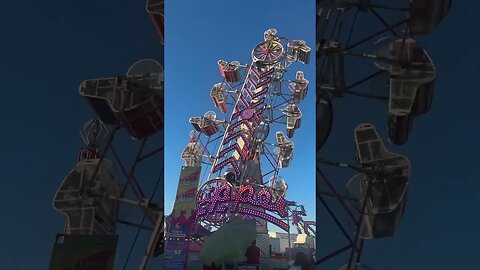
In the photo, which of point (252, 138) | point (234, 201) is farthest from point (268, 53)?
point (234, 201)

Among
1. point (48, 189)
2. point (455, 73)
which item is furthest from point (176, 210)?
point (455, 73)

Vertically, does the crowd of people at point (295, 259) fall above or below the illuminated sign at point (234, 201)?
below

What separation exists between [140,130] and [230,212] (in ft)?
1.53

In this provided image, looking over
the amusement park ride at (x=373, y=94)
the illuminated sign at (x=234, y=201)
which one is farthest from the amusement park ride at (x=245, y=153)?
the amusement park ride at (x=373, y=94)

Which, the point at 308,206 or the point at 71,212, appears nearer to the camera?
the point at 308,206

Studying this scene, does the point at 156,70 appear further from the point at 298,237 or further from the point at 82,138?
the point at 298,237

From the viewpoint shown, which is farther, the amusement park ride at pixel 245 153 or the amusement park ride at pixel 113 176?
the amusement park ride at pixel 113 176

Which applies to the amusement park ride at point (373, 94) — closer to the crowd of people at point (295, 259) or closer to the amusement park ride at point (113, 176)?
the crowd of people at point (295, 259)

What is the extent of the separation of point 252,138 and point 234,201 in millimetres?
240

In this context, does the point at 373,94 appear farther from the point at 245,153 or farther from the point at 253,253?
the point at 253,253

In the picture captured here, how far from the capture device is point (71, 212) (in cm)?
250

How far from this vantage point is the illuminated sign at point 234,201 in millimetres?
2357

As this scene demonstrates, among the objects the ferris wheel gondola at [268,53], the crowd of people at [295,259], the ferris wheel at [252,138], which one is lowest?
the crowd of people at [295,259]

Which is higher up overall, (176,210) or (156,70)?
(156,70)
